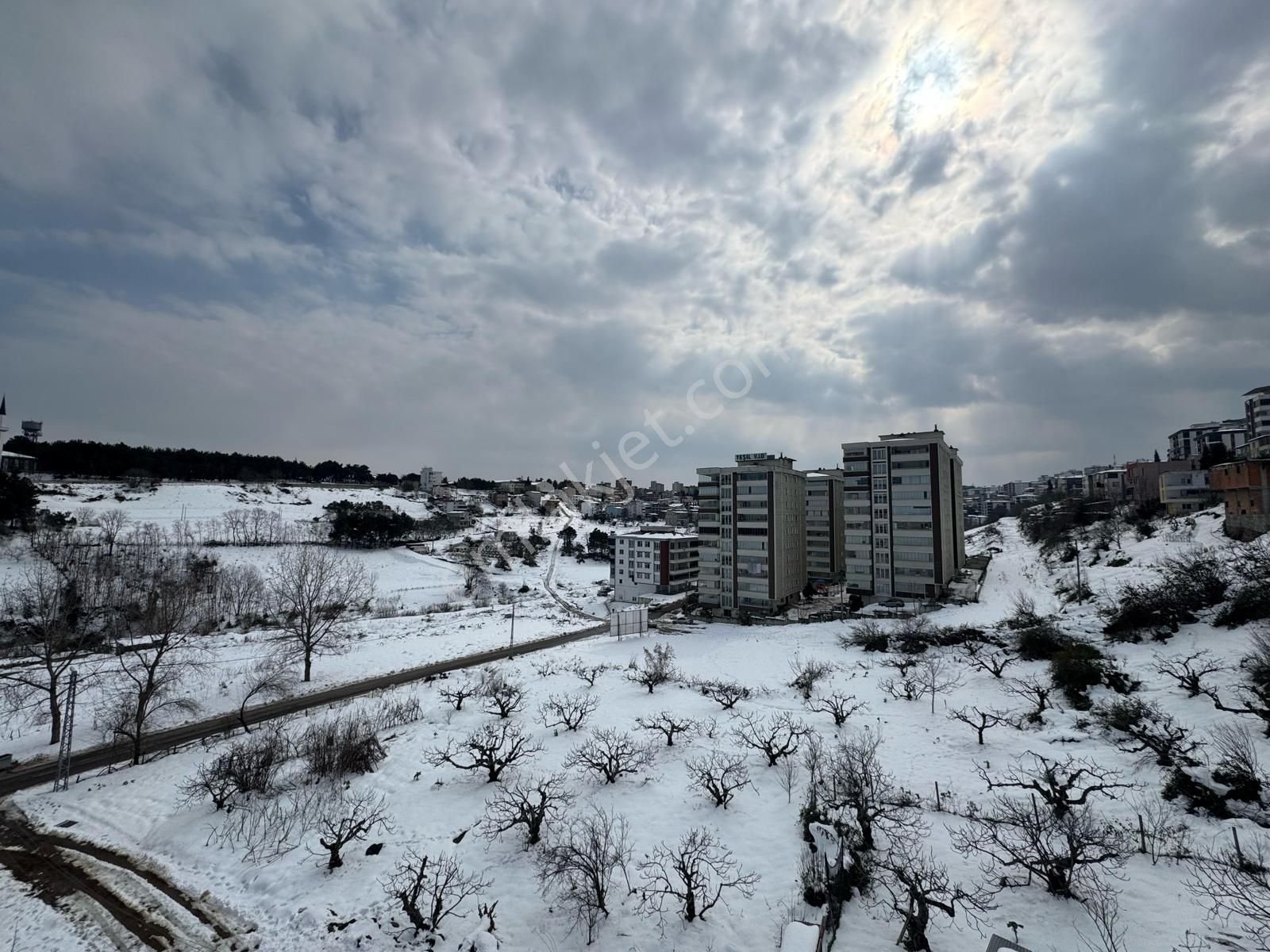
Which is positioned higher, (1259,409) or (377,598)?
(1259,409)

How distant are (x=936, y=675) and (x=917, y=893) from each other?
18.1 meters

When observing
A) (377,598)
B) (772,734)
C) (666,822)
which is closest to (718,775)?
(772,734)

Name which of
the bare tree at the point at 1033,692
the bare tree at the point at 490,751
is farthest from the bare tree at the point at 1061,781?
the bare tree at the point at 490,751

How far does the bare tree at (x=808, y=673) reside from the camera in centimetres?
2322

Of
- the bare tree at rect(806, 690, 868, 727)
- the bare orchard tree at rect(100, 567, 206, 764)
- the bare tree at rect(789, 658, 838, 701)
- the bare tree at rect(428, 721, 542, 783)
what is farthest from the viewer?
the bare tree at rect(789, 658, 838, 701)

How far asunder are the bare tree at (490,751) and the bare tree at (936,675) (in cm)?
1595

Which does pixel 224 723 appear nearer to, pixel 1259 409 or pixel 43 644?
pixel 43 644

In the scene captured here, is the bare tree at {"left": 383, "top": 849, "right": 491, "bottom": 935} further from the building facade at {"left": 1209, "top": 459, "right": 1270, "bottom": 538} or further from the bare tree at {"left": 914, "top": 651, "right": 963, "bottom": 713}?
the building facade at {"left": 1209, "top": 459, "right": 1270, "bottom": 538}

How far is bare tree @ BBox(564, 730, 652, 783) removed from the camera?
15.2m

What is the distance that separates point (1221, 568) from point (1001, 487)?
7659 inches

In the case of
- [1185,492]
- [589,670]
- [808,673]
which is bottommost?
[589,670]

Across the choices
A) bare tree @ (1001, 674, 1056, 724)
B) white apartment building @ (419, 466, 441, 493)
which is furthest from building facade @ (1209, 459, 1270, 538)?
white apartment building @ (419, 466, 441, 493)

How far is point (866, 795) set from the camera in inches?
503

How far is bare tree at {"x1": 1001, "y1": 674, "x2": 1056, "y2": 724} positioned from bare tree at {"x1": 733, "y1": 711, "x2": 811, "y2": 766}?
314 inches
